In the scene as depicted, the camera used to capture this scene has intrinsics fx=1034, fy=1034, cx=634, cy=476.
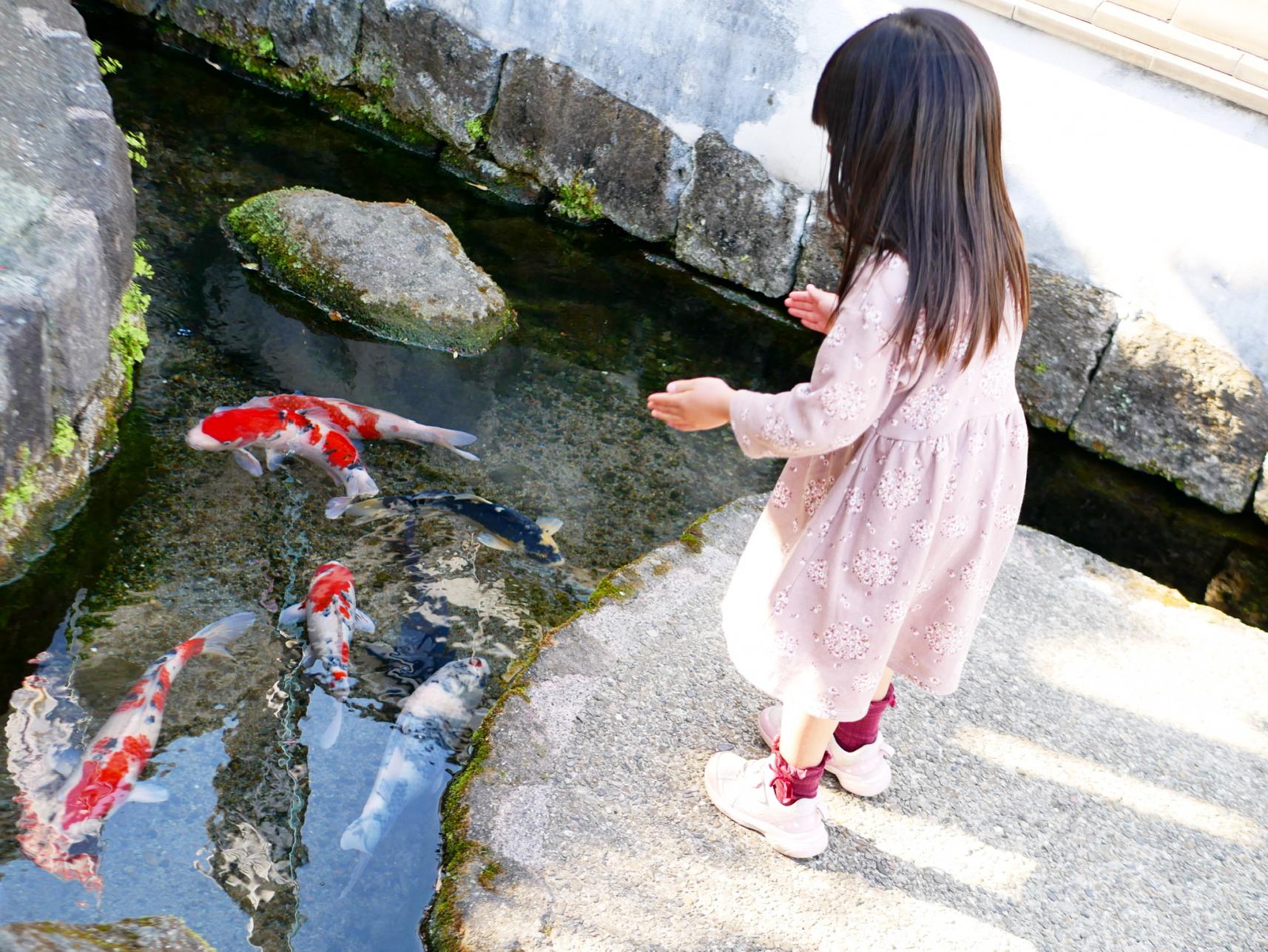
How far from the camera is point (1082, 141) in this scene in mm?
5008

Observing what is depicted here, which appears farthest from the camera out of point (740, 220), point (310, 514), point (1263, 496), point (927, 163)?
point (740, 220)

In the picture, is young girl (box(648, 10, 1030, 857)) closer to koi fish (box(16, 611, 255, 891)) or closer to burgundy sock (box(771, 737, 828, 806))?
burgundy sock (box(771, 737, 828, 806))

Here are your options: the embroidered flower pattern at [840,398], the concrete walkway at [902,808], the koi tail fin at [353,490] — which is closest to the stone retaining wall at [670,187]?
the concrete walkway at [902,808]

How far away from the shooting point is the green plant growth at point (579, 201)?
6.52 meters

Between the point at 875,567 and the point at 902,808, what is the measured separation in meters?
1.04

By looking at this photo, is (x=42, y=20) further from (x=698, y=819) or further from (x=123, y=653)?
(x=698, y=819)

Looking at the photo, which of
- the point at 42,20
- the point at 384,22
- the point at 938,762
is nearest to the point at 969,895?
the point at 938,762

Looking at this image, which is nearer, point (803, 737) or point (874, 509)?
point (874, 509)

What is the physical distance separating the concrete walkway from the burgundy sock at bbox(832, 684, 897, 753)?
0.58ft

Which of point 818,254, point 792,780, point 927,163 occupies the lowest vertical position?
point 792,780

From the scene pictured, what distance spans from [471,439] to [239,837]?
2.12 metres

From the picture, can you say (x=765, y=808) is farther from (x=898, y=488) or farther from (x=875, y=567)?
(x=898, y=488)

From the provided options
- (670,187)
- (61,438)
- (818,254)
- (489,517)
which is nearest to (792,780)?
(489,517)

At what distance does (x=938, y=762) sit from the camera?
3.15 m
